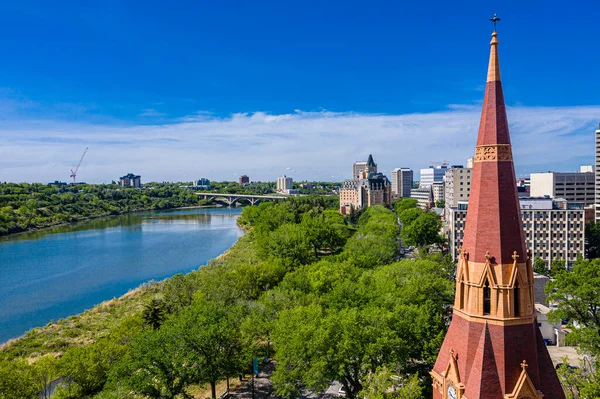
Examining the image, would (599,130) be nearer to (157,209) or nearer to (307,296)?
(307,296)

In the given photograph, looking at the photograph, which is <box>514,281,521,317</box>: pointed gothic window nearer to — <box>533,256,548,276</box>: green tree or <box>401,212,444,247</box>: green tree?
<box>533,256,548,276</box>: green tree

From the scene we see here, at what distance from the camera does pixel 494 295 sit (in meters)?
11.6

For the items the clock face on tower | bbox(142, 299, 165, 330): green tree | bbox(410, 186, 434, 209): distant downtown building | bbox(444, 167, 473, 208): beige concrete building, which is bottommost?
bbox(142, 299, 165, 330): green tree

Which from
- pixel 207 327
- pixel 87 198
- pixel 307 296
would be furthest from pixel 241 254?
pixel 87 198

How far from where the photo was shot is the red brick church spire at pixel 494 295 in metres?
11.4

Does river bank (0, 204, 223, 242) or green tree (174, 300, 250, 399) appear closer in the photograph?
green tree (174, 300, 250, 399)

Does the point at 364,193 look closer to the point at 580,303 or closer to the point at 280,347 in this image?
the point at 580,303

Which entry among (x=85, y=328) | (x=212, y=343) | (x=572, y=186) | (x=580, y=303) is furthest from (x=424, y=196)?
(x=212, y=343)

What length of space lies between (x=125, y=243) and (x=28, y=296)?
3849 centimetres

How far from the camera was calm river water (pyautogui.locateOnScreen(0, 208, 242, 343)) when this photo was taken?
4706 centimetres

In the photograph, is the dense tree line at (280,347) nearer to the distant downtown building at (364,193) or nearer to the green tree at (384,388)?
the green tree at (384,388)

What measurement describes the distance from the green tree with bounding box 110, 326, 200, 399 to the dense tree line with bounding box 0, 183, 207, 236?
342 ft

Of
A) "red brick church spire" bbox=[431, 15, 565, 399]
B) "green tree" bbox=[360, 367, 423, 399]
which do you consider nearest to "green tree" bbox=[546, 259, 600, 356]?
"green tree" bbox=[360, 367, 423, 399]

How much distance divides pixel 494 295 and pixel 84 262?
71633 mm
